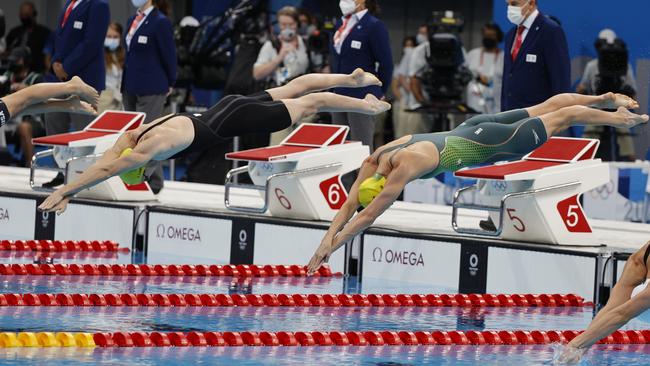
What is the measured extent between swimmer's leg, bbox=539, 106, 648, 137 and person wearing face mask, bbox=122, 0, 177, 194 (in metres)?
4.20

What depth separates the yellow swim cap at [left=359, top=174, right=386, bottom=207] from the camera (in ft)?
23.5

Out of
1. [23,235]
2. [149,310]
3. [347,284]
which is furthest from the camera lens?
[23,235]

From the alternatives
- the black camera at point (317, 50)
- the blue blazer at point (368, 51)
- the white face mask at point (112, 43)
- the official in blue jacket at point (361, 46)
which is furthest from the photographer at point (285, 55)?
the blue blazer at point (368, 51)

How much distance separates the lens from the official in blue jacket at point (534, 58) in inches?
373

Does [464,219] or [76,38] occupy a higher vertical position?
[76,38]

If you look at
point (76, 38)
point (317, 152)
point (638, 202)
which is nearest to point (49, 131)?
point (76, 38)

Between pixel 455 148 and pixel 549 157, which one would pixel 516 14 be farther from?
pixel 455 148

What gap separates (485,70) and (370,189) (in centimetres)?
697

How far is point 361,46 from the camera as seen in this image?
10.6 m

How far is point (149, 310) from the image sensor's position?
7.90 metres

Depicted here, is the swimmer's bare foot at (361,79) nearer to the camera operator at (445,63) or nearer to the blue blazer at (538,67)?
the blue blazer at (538,67)

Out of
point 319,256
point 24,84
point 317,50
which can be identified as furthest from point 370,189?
point 24,84

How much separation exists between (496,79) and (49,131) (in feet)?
14.1

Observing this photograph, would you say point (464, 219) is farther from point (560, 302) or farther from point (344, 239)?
point (344, 239)
